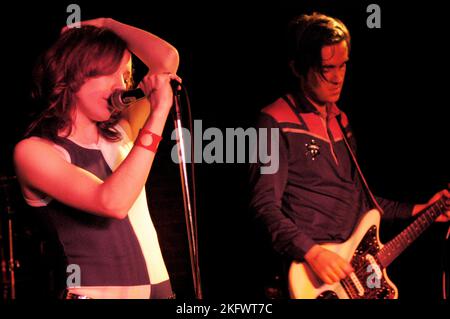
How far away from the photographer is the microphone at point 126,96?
66.1 inches

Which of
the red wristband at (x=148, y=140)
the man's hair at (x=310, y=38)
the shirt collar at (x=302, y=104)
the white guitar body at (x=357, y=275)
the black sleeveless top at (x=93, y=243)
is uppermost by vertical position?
the man's hair at (x=310, y=38)

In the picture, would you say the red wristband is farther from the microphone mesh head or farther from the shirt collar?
the shirt collar

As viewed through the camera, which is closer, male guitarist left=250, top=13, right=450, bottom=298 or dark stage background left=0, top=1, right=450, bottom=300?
male guitarist left=250, top=13, right=450, bottom=298

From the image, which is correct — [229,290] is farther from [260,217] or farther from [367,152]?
[367,152]

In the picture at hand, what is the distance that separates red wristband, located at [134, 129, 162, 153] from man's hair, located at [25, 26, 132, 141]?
0.80 ft

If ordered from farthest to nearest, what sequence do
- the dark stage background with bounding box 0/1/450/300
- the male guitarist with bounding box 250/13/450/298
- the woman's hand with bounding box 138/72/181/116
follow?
the dark stage background with bounding box 0/1/450/300, the male guitarist with bounding box 250/13/450/298, the woman's hand with bounding box 138/72/181/116

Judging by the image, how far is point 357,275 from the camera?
2559 mm

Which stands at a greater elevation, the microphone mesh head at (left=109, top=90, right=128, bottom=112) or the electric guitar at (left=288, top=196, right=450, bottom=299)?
the microphone mesh head at (left=109, top=90, right=128, bottom=112)

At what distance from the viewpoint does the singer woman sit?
1677 mm

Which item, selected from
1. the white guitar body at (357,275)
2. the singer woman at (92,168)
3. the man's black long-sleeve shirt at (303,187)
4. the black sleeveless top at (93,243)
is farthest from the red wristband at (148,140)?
the white guitar body at (357,275)

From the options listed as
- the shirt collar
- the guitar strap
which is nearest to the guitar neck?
the guitar strap

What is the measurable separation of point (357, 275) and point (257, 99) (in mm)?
1132

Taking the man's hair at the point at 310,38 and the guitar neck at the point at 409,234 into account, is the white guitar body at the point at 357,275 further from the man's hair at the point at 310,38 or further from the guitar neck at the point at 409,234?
the man's hair at the point at 310,38
